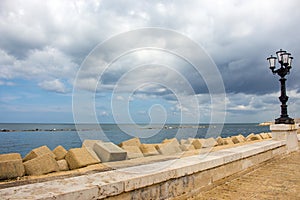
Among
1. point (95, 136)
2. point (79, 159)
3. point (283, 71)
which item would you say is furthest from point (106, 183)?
point (95, 136)

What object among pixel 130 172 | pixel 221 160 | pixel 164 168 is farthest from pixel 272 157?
pixel 130 172

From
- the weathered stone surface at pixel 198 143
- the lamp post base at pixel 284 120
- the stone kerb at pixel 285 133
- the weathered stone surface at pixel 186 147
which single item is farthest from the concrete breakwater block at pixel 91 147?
the lamp post base at pixel 284 120

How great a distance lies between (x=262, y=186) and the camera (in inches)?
177

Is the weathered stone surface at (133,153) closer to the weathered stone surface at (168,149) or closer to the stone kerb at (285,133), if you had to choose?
the weathered stone surface at (168,149)

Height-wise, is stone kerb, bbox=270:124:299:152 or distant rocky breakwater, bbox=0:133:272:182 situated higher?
stone kerb, bbox=270:124:299:152

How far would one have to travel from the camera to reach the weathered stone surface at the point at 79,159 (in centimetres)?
600

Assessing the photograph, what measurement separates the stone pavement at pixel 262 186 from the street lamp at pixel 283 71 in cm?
369

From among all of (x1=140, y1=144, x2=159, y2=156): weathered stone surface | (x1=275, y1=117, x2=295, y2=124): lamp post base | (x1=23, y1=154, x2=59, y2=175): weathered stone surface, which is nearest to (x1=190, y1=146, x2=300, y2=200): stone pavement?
(x1=140, y1=144, x2=159, y2=156): weathered stone surface

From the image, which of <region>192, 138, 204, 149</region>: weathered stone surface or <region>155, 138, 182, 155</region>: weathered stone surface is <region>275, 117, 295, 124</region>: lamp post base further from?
<region>155, 138, 182, 155</region>: weathered stone surface

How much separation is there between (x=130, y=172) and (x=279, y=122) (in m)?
8.12

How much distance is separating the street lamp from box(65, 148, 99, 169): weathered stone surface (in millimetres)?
6871

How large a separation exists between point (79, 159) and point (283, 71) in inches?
304

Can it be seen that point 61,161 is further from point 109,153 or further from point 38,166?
point 109,153

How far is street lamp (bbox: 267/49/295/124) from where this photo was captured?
936 cm
